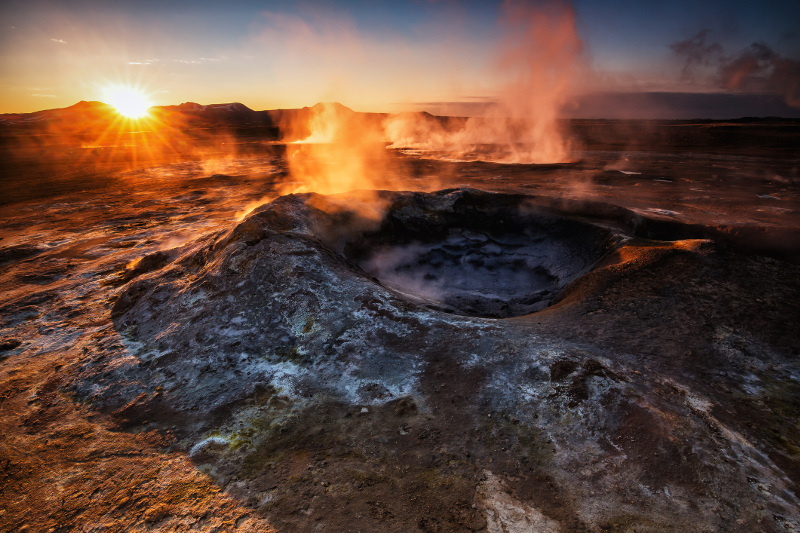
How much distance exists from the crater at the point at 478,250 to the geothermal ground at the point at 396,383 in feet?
0.25

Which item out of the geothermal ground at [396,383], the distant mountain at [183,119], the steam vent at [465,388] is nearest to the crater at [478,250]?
the geothermal ground at [396,383]

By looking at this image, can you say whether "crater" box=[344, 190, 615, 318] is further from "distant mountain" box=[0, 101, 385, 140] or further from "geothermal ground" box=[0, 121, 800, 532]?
"distant mountain" box=[0, 101, 385, 140]

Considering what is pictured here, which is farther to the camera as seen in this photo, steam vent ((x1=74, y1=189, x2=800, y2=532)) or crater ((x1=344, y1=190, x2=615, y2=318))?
crater ((x1=344, y1=190, x2=615, y2=318))

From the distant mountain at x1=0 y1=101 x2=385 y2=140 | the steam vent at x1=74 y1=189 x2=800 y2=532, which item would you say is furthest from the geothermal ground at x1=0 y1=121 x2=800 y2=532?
the distant mountain at x1=0 y1=101 x2=385 y2=140

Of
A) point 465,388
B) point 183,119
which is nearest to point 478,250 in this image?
point 465,388

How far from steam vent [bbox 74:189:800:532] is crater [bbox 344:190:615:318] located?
60 centimetres

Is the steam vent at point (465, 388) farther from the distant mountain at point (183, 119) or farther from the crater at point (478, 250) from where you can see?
the distant mountain at point (183, 119)

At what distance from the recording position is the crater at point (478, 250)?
7266 mm

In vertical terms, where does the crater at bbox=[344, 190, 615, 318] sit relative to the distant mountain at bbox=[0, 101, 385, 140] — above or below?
below

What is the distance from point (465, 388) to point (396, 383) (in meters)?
0.71

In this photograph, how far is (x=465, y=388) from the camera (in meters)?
3.77

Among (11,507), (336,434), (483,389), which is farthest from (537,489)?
(11,507)

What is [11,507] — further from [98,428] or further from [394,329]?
[394,329]

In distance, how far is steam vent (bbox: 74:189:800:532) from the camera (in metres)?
2.73
